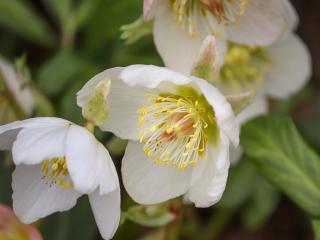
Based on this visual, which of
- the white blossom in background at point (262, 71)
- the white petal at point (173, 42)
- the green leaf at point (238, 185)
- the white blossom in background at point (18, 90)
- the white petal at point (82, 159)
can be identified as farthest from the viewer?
the green leaf at point (238, 185)

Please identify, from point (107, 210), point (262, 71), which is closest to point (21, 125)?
point (107, 210)

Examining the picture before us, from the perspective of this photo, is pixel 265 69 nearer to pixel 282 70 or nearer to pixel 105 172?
pixel 282 70

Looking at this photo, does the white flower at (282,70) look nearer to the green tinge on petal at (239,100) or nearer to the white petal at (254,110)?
the white petal at (254,110)

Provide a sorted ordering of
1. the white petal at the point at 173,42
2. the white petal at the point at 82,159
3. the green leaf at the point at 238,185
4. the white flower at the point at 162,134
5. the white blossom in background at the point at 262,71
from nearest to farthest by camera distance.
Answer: the white petal at the point at 82,159 → the white flower at the point at 162,134 → the white petal at the point at 173,42 → the white blossom in background at the point at 262,71 → the green leaf at the point at 238,185

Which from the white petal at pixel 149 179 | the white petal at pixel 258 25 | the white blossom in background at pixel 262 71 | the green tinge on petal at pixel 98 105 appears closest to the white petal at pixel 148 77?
the green tinge on petal at pixel 98 105

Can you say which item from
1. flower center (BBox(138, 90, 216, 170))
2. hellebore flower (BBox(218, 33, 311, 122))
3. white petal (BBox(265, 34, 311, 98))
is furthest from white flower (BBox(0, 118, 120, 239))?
white petal (BBox(265, 34, 311, 98))

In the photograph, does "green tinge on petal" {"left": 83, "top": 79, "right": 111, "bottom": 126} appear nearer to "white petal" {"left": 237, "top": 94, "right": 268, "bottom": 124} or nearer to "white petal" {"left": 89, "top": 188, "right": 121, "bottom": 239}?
"white petal" {"left": 89, "top": 188, "right": 121, "bottom": 239}
